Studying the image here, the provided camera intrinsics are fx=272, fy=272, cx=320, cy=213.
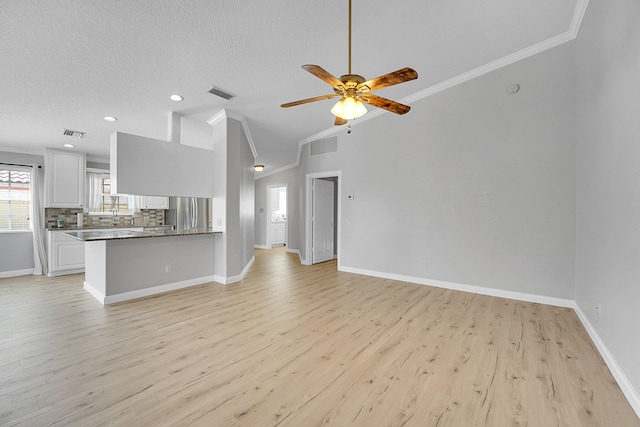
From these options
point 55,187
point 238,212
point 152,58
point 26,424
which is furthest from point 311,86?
point 55,187

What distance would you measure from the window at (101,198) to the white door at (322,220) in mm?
4505

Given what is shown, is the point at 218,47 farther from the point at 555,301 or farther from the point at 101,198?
the point at 101,198

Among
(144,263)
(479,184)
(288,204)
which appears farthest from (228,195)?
(479,184)

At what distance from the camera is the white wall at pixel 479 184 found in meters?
3.52

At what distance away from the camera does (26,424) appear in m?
1.54

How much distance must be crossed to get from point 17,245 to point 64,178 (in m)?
1.55

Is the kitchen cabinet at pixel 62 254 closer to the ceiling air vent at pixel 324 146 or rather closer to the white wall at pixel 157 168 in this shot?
the white wall at pixel 157 168

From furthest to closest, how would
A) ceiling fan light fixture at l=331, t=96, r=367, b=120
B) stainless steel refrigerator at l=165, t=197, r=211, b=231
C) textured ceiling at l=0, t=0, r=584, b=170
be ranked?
1. stainless steel refrigerator at l=165, t=197, r=211, b=231
2. textured ceiling at l=0, t=0, r=584, b=170
3. ceiling fan light fixture at l=331, t=96, r=367, b=120

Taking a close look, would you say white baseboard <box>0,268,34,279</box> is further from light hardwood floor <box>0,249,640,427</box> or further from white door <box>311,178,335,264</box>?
white door <box>311,178,335,264</box>

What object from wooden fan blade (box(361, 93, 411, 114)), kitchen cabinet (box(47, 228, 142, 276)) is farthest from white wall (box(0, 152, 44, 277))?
wooden fan blade (box(361, 93, 411, 114))

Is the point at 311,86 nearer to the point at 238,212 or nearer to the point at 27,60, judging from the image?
the point at 238,212

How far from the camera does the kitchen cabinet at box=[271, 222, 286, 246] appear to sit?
936 cm

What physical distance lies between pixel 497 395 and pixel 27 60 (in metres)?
5.10

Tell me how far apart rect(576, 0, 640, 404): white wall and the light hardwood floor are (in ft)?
1.17
